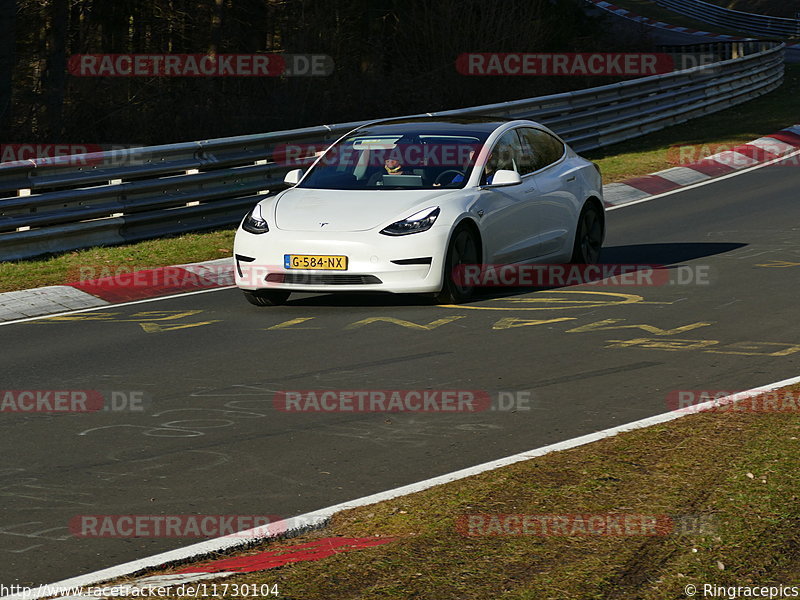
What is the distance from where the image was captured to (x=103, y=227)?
49.6ft

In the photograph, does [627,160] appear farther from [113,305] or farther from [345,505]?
[345,505]

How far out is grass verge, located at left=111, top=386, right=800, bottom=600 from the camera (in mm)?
4914

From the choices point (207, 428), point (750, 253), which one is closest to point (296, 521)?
point (207, 428)

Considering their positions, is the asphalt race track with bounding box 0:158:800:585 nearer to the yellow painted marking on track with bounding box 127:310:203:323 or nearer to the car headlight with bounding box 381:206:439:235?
the yellow painted marking on track with bounding box 127:310:203:323

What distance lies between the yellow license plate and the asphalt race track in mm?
433

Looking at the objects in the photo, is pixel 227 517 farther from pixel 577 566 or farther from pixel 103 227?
pixel 103 227

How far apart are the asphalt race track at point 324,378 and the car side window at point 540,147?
137 cm

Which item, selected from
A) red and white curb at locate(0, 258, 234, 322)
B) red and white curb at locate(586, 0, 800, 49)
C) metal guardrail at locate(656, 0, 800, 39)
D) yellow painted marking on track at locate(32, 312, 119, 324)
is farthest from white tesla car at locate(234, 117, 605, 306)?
metal guardrail at locate(656, 0, 800, 39)

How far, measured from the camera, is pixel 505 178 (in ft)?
39.5

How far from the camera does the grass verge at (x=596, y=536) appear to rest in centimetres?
491

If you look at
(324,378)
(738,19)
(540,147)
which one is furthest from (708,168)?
(738,19)

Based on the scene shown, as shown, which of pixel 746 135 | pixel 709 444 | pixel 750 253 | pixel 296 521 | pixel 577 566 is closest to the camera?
pixel 577 566

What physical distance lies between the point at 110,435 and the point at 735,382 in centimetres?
386

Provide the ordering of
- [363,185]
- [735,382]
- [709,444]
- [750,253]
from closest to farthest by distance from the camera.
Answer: [709,444] → [735,382] → [363,185] → [750,253]
